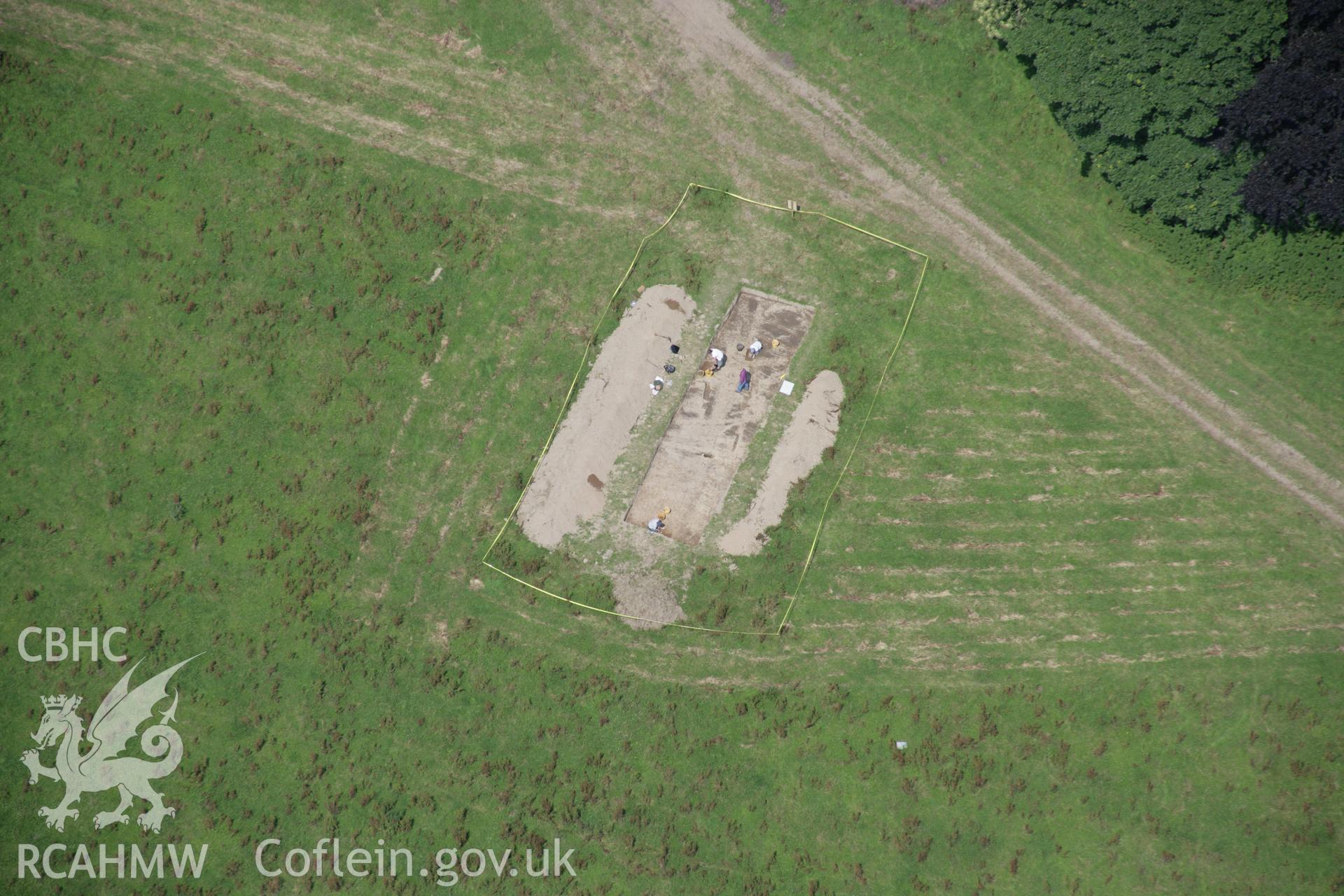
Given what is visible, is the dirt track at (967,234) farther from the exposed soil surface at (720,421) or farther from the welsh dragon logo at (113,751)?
the welsh dragon logo at (113,751)

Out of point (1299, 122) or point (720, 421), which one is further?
point (720, 421)

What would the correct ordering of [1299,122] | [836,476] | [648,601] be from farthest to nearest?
[836,476] → [648,601] → [1299,122]

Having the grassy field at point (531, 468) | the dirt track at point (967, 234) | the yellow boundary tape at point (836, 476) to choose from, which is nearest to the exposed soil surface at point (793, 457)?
the grassy field at point (531, 468)

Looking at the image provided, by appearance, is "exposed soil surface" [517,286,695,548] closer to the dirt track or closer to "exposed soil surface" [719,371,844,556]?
"exposed soil surface" [719,371,844,556]

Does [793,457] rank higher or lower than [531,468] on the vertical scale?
higher

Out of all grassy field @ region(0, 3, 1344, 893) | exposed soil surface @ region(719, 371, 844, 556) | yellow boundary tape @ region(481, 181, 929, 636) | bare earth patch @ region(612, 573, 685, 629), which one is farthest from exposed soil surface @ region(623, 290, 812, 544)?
yellow boundary tape @ region(481, 181, 929, 636)

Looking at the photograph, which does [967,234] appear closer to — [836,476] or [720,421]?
[836,476]

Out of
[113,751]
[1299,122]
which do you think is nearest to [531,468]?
[113,751]

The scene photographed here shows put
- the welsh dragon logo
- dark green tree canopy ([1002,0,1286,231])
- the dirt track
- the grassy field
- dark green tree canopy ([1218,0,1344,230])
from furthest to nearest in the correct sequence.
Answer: the welsh dragon logo < the dirt track < the grassy field < dark green tree canopy ([1002,0,1286,231]) < dark green tree canopy ([1218,0,1344,230])
